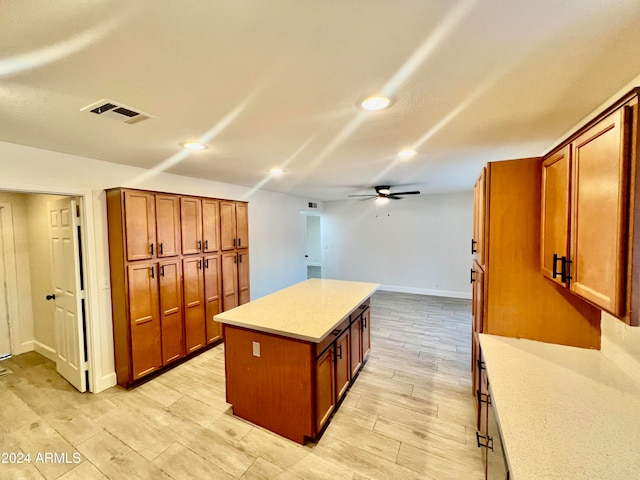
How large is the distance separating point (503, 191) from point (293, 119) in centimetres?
155

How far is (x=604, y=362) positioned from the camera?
1521 mm

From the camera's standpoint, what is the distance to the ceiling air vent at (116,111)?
1551 millimetres

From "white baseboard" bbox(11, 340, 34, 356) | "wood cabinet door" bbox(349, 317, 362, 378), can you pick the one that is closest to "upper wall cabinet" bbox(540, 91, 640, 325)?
"wood cabinet door" bbox(349, 317, 362, 378)

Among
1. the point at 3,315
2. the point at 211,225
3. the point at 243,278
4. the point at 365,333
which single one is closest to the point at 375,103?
the point at 365,333

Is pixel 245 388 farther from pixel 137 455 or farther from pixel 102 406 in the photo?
pixel 102 406

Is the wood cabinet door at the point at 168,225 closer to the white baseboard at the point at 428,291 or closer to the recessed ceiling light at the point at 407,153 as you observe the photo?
the recessed ceiling light at the point at 407,153

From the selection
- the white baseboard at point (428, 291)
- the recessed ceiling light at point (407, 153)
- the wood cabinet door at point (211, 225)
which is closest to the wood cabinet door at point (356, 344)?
the recessed ceiling light at point (407, 153)

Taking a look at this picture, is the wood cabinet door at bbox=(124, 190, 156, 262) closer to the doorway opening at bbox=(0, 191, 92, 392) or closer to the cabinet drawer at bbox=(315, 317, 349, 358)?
the doorway opening at bbox=(0, 191, 92, 392)

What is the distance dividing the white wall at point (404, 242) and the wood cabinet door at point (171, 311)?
15.8 feet

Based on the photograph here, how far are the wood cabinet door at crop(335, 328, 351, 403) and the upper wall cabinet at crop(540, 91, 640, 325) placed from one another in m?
1.69

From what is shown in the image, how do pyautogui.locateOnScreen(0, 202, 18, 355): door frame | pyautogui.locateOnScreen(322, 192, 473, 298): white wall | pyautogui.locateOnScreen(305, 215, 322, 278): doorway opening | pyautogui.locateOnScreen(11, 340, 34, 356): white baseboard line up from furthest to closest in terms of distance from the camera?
pyautogui.locateOnScreen(305, 215, 322, 278): doorway opening, pyautogui.locateOnScreen(322, 192, 473, 298): white wall, pyautogui.locateOnScreen(11, 340, 34, 356): white baseboard, pyautogui.locateOnScreen(0, 202, 18, 355): door frame

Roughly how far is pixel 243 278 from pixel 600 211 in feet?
13.4

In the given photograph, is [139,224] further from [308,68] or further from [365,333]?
[365,333]

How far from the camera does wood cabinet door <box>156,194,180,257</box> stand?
3.04 metres
